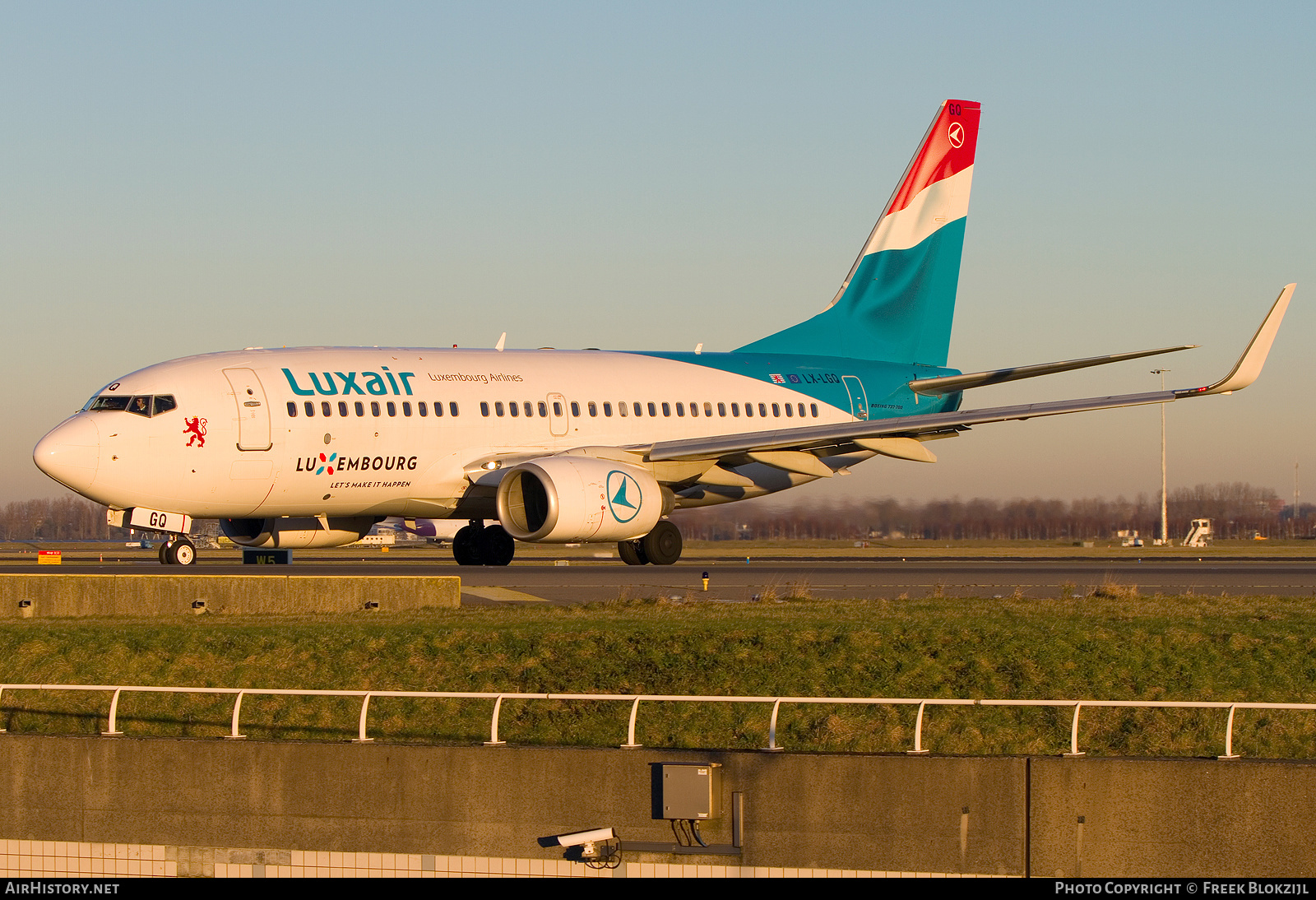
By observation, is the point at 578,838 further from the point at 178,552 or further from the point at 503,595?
Result: the point at 178,552

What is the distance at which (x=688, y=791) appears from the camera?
531 inches

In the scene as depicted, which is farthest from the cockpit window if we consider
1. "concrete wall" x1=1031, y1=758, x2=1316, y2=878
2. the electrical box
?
"concrete wall" x1=1031, y1=758, x2=1316, y2=878

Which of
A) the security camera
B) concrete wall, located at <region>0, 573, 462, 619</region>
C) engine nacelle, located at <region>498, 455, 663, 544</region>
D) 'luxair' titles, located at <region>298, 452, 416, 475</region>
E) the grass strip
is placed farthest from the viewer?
'luxair' titles, located at <region>298, 452, 416, 475</region>

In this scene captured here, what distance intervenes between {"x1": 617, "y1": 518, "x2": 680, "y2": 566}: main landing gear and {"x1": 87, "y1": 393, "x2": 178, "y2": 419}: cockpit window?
32.1 ft

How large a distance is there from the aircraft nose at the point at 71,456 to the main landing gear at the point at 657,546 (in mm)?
10856

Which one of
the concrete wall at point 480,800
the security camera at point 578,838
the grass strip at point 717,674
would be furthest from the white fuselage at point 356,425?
the security camera at point 578,838

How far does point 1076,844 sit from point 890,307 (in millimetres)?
29020

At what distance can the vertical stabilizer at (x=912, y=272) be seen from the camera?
40438 millimetres

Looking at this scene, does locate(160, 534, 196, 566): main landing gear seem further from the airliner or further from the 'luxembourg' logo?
the 'luxembourg' logo

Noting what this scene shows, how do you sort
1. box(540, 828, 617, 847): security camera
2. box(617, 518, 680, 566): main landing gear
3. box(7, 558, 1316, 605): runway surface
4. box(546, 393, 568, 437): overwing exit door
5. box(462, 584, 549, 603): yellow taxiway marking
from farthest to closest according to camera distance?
box(617, 518, 680, 566): main landing gear → box(546, 393, 568, 437): overwing exit door → box(7, 558, 1316, 605): runway surface → box(462, 584, 549, 603): yellow taxiway marking → box(540, 828, 617, 847): security camera

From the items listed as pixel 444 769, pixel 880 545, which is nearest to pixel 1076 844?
pixel 444 769

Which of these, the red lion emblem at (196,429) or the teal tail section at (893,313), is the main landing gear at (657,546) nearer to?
the teal tail section at (893,313)

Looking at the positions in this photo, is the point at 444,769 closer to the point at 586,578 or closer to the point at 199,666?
the point at 199,666

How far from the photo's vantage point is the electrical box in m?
13.5
